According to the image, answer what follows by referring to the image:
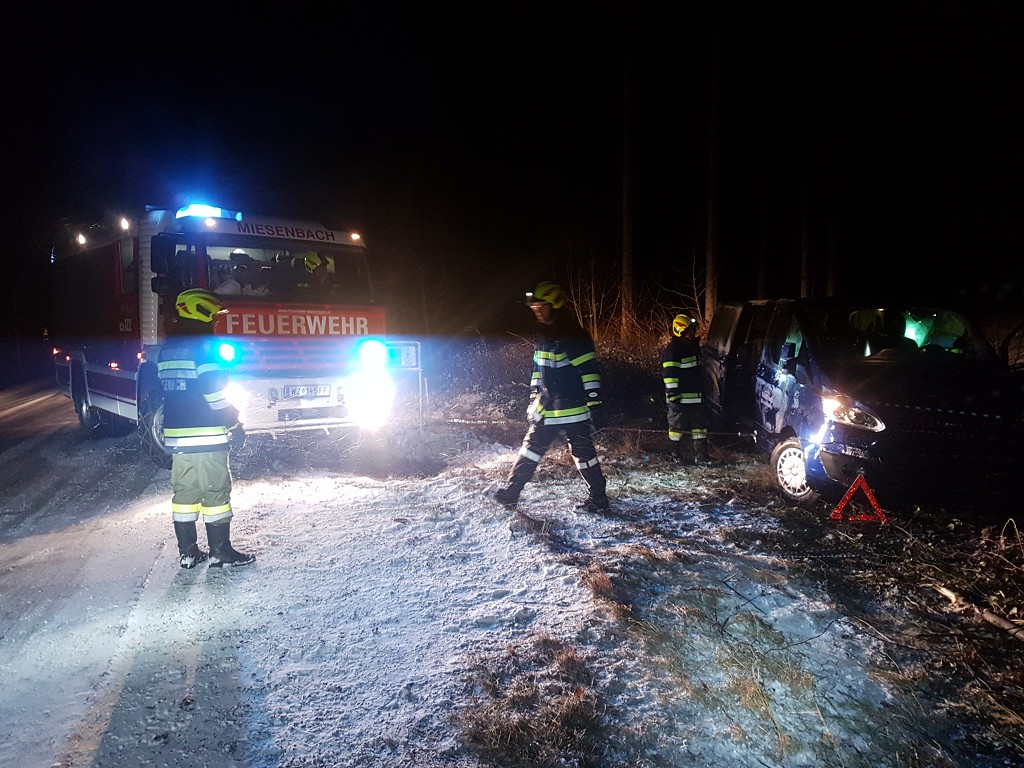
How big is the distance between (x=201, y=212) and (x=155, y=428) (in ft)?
8.35

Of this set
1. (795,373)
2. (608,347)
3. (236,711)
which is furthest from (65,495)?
(608,347)

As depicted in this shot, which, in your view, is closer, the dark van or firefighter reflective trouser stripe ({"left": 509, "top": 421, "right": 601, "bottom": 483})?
the dark van

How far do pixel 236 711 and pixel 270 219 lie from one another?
20.8 ft

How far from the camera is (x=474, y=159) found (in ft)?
78.6

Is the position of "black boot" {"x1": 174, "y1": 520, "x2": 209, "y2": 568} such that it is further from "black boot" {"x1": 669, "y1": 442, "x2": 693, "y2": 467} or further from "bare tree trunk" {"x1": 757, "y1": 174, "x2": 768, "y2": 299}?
"bare tree trunk" {"x1": 757, "y1": 174, "x2": 768, "y2": 299}

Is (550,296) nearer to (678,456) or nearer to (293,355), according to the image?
(678,456)

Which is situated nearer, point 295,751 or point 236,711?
point 295,751

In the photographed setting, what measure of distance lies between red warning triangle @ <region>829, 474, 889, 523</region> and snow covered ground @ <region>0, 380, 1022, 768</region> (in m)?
0.56

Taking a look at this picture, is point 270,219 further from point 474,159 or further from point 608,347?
point 474,159

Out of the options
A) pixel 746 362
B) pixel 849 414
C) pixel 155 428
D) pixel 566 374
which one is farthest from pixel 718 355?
pixel 155 428

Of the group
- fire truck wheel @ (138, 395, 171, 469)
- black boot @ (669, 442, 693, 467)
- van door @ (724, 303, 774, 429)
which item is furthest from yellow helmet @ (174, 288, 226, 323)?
van door @ (724, 303, 774, 429)

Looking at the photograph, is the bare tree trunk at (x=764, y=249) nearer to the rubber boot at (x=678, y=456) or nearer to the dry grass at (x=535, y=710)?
the rubber boot at (x=678, y=456)

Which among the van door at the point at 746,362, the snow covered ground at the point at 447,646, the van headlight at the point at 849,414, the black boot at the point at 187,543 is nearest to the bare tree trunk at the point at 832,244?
→ the van door at the point at 746,362

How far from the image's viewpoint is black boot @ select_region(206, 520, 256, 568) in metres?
4.51
